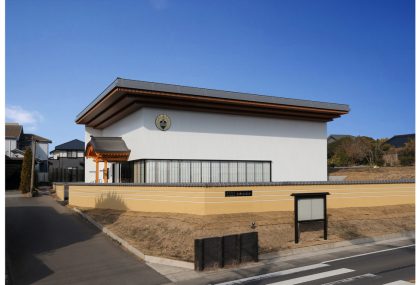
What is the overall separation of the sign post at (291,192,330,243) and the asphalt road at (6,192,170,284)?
6465 millimetres

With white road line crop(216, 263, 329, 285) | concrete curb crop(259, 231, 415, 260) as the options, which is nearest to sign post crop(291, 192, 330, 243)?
concrete curb crop(259, 231, 415, 260)

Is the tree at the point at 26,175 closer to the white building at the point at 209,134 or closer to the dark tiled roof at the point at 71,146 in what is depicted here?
the white building at the point at 209,134

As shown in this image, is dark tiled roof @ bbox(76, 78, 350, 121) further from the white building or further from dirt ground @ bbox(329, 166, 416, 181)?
dirt ground @ bbox(329, 166, 416, 181)

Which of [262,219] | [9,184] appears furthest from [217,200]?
[9,184]

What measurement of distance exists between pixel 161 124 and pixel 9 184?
38.2 m

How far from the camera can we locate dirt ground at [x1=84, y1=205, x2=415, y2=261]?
15.4 metres

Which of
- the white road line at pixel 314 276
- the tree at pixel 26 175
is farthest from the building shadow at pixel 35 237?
the tree at pixel 26 175

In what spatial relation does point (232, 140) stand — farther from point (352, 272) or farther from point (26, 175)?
point (26, 175)

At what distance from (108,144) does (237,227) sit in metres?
14.6

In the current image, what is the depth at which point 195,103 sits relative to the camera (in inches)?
1038

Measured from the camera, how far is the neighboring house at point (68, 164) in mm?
58656

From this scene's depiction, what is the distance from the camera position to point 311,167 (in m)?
31.1

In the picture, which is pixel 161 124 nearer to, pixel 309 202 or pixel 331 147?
pixel 309 202

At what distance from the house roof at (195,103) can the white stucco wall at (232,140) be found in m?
0.59
